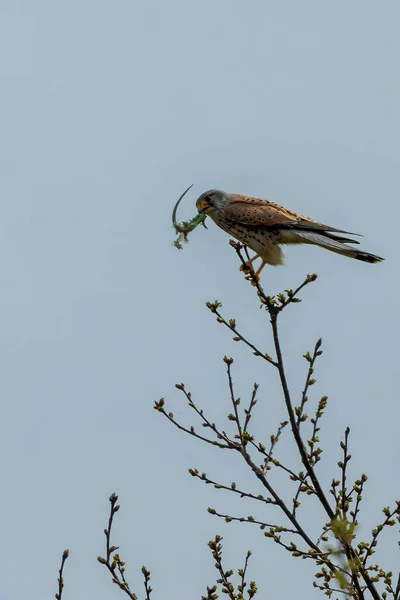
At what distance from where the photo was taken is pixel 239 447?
5496 mm

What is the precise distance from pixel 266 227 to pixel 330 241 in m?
0.67

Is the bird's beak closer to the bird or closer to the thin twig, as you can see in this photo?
the bird

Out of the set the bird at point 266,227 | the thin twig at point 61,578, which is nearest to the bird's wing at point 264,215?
the bird at point 266,227

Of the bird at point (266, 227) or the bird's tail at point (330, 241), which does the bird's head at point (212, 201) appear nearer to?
the bird at point (266, 227)

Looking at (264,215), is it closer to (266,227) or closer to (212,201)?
(266,227)

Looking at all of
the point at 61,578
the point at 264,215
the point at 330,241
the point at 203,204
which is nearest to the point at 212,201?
the point at 203,204

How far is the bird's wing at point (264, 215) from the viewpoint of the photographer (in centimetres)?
757

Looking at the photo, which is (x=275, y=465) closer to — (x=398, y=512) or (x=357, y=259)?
(x=398, y=512)

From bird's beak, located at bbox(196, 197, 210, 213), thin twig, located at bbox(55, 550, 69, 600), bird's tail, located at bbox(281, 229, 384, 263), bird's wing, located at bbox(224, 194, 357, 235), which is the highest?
bird's beak, located at bbox(196, 197, 210, 213)

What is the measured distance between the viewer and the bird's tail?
6.93 meters

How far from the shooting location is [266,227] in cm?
770

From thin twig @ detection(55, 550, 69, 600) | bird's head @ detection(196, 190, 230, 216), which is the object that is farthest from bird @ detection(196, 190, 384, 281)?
thin twig @ detection(55, 550, 69, 600)

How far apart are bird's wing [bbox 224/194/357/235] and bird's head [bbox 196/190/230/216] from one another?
72mm

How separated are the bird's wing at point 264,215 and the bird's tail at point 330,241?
5 cm
